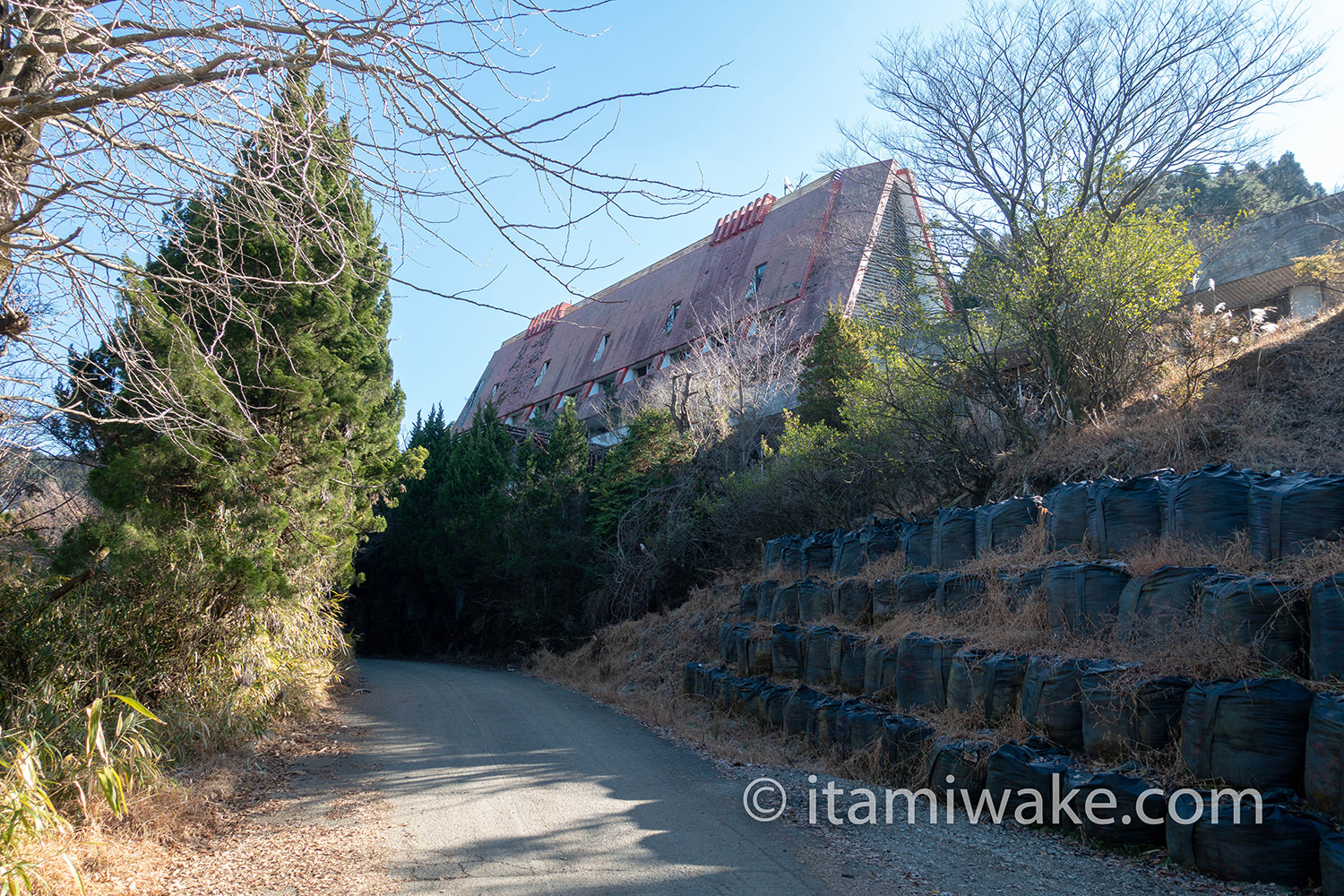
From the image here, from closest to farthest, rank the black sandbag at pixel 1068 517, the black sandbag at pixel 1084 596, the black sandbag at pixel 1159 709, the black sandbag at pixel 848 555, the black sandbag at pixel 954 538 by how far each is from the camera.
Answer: the black sandbag at pixel 1159 709 → the black sandbag at pixel 1084 596 → the black sandbag at pixel 1068 517 → the black sandbag at pixel 954 538 → the black sandbag at pixel 848 555

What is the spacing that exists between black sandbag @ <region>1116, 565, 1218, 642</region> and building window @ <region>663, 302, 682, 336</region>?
25.4m

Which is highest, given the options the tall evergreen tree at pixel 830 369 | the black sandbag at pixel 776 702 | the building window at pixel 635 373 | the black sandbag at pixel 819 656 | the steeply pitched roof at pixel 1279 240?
the steeply pitched roof at pixel 1279 240

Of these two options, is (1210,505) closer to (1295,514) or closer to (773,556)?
(1295,514)

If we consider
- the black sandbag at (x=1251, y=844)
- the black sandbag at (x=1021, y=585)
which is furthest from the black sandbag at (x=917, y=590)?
the black sandbag at (x=1251, y=844)

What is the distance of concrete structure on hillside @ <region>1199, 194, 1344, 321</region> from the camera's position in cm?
1972

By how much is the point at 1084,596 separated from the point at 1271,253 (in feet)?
63.3

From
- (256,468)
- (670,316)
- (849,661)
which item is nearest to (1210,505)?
(849,661)

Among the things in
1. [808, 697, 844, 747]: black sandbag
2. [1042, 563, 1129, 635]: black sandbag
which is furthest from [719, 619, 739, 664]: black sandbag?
[1042, 563, 1129, 635]: black sandbag

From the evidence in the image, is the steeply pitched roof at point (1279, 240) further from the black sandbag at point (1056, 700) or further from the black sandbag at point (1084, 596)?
the black sandbag at point (1056, 700)

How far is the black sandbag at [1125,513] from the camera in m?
7.12

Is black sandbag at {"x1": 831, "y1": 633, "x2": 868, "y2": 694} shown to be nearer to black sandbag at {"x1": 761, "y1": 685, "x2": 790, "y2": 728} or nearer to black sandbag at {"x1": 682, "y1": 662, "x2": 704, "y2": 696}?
black sandbag at {"x1": 761, "y1": 685, "x2": 790, "y2": 728}

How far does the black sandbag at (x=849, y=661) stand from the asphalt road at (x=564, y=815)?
192 centimetres

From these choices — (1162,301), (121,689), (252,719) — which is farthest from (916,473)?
(121,689)

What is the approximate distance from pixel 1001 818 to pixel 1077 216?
29.8 feet
